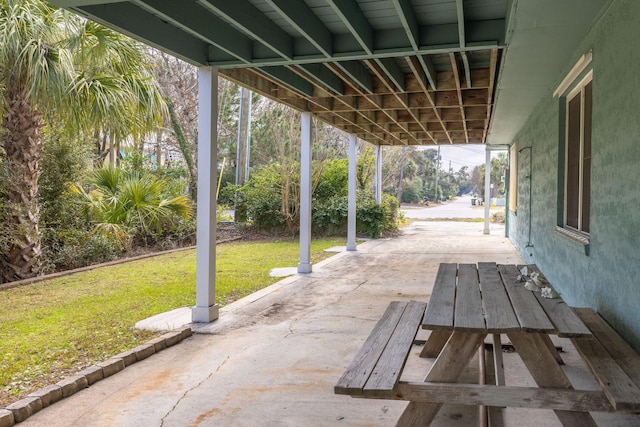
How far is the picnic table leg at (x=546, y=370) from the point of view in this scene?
2332 millimetres

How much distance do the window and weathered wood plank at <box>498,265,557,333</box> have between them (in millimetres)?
1261

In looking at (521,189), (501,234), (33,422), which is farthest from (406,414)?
(501,234)

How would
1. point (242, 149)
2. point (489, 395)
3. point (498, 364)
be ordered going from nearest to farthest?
point (489, 395) → point (498, 364) → point (242, 149)

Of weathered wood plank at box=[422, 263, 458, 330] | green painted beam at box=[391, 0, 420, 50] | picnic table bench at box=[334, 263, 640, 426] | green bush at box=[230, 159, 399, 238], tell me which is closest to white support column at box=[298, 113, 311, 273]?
green painted beam at box=[391, 0, 420, 50]

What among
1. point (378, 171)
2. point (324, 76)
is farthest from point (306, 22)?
point (378, 171)

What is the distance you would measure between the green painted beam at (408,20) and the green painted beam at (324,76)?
57.1 inches

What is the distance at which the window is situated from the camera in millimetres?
4348

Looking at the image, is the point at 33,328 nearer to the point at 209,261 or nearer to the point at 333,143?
the point at 209,261

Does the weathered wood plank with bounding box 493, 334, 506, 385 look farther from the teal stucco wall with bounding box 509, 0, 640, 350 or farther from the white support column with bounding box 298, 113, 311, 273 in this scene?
the white support column with bounding box 298, 113, 311, 273

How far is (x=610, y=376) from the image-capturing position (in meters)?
2.09

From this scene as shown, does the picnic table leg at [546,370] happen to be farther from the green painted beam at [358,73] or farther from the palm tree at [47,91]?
the palm tree at [47,91]

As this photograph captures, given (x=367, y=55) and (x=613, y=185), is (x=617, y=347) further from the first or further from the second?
(x=367, y=55)

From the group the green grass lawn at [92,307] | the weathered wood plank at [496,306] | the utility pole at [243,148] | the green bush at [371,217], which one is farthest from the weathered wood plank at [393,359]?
the utility pole at [243,148]

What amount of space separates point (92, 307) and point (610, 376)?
5333 millimetres
